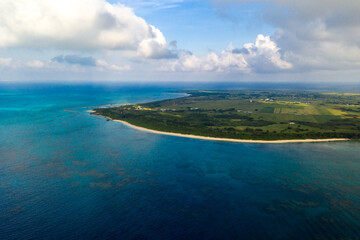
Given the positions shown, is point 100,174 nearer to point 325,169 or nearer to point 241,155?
point 241,155

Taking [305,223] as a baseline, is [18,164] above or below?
above

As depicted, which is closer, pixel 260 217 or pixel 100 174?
pixel 260 217

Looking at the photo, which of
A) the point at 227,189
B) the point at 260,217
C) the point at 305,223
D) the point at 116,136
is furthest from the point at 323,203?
the point at 116,136

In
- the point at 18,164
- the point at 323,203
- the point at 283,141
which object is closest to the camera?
the point at 323,203

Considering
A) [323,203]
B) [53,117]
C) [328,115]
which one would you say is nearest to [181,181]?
[323,203]

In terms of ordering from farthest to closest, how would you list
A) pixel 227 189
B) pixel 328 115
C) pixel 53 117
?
pixel 328 115, pixel 53 117, pixel 227 189

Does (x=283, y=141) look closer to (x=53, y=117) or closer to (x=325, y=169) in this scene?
(x=325, y=169)
